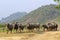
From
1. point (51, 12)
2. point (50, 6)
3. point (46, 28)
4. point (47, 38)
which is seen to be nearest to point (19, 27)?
point (46, 28)

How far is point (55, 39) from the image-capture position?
93.1ft

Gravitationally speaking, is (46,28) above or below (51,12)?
below

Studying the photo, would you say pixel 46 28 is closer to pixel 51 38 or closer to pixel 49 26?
pixel 49 26

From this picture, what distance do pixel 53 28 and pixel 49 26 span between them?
77 cm

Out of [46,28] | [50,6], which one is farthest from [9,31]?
[50,6]

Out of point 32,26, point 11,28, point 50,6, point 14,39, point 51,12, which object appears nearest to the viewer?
point 14,39

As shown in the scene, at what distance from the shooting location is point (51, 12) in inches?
5876

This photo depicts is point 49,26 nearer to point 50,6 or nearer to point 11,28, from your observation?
point 11,28

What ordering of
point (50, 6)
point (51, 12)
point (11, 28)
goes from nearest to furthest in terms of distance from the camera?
point (11, 28) < point (51, 12) < point (50, 6)

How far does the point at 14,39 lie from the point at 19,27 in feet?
37.3

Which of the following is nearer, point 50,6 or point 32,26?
point 32,26

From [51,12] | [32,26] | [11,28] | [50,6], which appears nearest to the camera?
[11,28]

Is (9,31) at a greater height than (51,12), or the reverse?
(51,12)

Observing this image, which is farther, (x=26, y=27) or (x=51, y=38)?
(x=26, y=27)
